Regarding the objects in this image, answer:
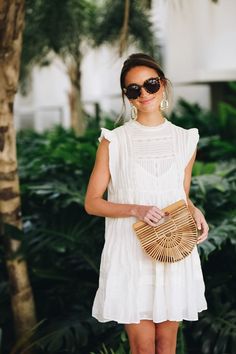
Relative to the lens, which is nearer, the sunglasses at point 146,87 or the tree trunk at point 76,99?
the sunglasses at point 146,87

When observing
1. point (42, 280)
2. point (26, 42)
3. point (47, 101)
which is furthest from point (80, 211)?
point (47, 101)

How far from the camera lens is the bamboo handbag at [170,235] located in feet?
8.19

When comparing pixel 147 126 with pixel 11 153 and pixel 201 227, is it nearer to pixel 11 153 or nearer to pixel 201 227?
pixel 201 227

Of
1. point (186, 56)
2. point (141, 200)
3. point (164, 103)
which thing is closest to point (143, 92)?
point (164, 103)

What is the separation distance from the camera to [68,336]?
3.88 m

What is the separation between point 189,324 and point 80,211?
45.3 inches

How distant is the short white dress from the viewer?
259 cm

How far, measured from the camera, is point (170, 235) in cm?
251

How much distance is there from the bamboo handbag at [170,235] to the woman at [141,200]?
8cm

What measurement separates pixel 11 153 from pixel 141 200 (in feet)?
4.97

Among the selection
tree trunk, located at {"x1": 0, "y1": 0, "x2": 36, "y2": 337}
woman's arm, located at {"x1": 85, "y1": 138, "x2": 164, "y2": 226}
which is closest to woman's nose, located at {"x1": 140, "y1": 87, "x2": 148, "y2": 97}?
woman's arm, located at {"x1": 85, "y1": 138, "x2": 164, "y2": 226}

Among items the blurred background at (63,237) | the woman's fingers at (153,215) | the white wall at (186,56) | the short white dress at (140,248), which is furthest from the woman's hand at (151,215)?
the white wall at (186,56)

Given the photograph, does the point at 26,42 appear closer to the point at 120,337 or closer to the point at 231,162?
the point at 231,162

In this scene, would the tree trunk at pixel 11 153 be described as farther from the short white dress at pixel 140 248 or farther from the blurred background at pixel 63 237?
the short white dress at pixel 140 248
